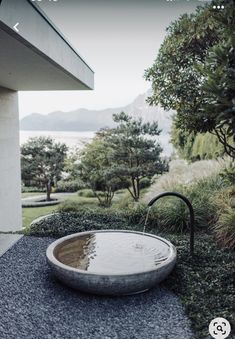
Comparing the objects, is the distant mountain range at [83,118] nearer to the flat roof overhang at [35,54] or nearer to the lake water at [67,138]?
the lake water at [67,138]

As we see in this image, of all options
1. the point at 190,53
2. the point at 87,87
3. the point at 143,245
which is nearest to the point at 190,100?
the point at 190,53

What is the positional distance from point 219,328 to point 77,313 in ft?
3.65

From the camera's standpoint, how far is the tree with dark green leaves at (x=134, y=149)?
30.0 feet

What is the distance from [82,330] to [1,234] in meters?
2.94

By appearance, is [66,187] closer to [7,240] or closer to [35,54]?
[7,240]

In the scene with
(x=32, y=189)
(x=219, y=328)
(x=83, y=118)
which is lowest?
(x=32, y=189)

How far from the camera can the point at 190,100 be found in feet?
20.2

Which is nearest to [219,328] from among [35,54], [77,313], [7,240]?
[77,313]

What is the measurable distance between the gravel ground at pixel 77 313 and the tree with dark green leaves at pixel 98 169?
6427mm

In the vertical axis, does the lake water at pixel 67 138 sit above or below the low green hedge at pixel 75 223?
above

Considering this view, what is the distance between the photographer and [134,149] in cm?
923

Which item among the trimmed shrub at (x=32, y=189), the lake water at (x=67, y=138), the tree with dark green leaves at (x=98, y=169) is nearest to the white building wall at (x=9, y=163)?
the tree with dark green leaves at (x=98, y=169)

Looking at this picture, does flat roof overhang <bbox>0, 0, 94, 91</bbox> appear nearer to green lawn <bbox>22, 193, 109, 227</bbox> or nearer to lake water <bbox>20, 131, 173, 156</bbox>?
green lawn <bbox>22, 193, 109, 227</bbox>

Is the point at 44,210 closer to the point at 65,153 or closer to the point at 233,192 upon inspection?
the point at 65,153
